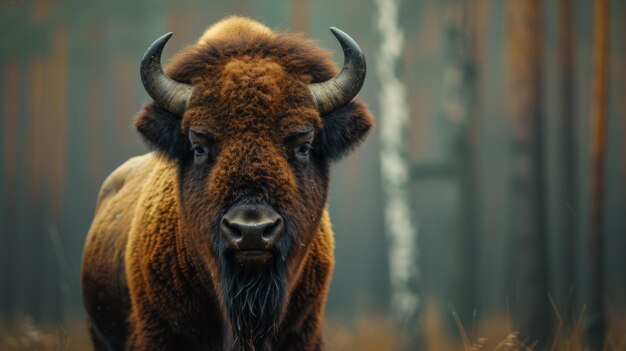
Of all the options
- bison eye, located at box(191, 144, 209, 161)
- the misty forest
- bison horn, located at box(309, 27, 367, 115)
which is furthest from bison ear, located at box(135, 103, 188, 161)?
the misty forest

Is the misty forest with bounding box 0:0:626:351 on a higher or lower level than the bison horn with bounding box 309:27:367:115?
lower

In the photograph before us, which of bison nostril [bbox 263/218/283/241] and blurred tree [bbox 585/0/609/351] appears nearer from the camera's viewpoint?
bison nostril [bbox 263/218/283/241]

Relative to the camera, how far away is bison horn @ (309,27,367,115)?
396cm

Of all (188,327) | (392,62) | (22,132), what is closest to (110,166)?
(22,132)

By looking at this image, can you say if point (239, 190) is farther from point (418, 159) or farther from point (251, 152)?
point (418, 159)

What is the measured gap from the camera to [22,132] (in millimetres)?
22875

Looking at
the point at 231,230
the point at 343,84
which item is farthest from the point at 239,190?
the point at 343,84

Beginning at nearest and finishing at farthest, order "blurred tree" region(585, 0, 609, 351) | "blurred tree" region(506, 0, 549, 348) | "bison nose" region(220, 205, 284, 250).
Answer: "bison nose" region(220, 205, 284, 250) < "blurred tree" region(585, 0, 609, 351) < "blurred tree" region(506, 0, 549, 348)

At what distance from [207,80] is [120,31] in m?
20.4

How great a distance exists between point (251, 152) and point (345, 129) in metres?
0.82

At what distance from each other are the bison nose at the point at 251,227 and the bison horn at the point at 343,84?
91cm

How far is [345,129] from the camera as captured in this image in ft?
13.5

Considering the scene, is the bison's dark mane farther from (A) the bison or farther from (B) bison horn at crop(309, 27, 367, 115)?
(B) bison horn at crop(309, 27, 367, 115)

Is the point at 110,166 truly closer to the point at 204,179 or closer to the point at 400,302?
the point at 400,302
